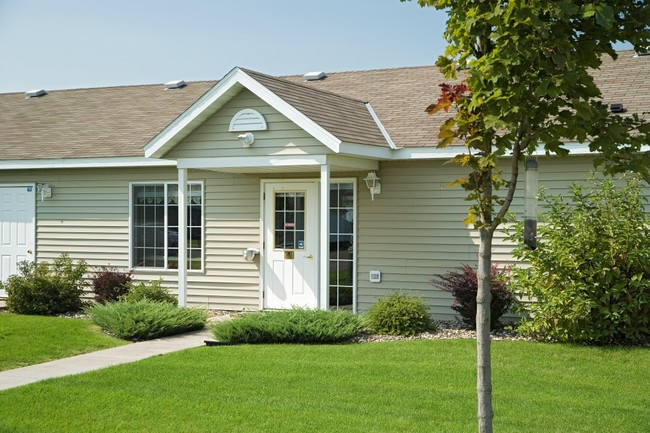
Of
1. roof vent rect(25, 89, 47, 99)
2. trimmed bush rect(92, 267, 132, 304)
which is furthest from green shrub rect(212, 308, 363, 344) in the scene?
roof vent rect(25, 89, 47, 99)

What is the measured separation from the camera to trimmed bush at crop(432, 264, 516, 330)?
1229 centimetres

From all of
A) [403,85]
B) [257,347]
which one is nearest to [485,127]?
[257,347]

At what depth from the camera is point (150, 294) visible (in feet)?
47.4

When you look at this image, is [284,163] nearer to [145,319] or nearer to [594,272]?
[145,319]

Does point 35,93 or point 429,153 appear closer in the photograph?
point 429,153

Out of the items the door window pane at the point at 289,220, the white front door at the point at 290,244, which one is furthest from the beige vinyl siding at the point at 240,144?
the door window pane at the point at 289,220

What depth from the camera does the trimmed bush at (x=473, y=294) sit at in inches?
484

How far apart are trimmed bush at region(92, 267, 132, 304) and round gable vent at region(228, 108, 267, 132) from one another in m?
3.90

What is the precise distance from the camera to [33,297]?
15.0 metres

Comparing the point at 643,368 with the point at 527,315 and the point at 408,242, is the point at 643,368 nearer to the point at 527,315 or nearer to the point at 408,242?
the point at 527,315

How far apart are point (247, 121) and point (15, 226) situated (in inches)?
270

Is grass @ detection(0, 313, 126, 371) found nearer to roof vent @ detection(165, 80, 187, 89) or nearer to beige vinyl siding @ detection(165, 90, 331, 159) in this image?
beige vinyl siding @ detection(165, 90, 331, 159)

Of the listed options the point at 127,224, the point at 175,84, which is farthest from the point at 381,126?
the point at 175,84

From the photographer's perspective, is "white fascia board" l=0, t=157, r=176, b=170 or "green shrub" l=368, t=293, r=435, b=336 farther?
"white fascia board" l=0, t=157, r=176, b=170
